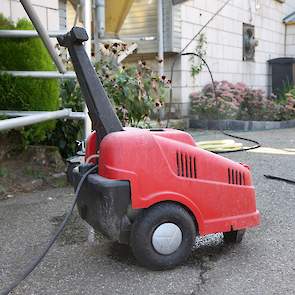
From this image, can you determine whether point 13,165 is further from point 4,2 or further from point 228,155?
point 228,155

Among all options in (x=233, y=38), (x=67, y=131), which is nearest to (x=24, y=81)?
(x=67, y=131)

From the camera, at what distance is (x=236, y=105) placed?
9.79 meters

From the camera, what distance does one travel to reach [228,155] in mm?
6246

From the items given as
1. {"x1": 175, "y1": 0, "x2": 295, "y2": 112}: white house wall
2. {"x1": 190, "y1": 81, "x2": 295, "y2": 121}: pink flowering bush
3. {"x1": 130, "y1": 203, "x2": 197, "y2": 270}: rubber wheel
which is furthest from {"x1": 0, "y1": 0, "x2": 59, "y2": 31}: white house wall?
{"x1": 190, "y1": 81, "x2": 295, "y2": 121}: pink flowering bush

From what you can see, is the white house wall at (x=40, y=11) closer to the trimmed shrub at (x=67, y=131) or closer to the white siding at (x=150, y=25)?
the trimmed shrub at (x=67, y=131)

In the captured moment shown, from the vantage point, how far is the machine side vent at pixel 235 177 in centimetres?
274

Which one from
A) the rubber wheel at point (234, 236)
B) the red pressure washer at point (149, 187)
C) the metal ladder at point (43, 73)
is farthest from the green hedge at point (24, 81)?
the rubber wheel at point (234, 236)

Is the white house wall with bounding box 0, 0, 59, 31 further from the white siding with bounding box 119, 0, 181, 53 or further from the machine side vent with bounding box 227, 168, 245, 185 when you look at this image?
the white siding with bounding box 119, 0, 181, 53

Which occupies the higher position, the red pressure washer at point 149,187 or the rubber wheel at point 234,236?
the red pressure washer at point 149,187

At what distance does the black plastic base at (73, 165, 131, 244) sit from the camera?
2414 mm

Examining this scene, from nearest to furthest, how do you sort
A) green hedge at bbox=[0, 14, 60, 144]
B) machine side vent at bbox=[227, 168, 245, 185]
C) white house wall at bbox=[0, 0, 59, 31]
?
machine side vent at bbox=[227, 168, 245, 185] → green hedge at bbox=[0, 14, 60, 144] → white house wall at bbox=[0, 0, 59, 31]

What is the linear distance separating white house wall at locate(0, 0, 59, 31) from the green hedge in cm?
24

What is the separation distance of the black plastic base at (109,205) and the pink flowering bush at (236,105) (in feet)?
23.5

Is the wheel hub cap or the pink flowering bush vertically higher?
the pink flowering bush
